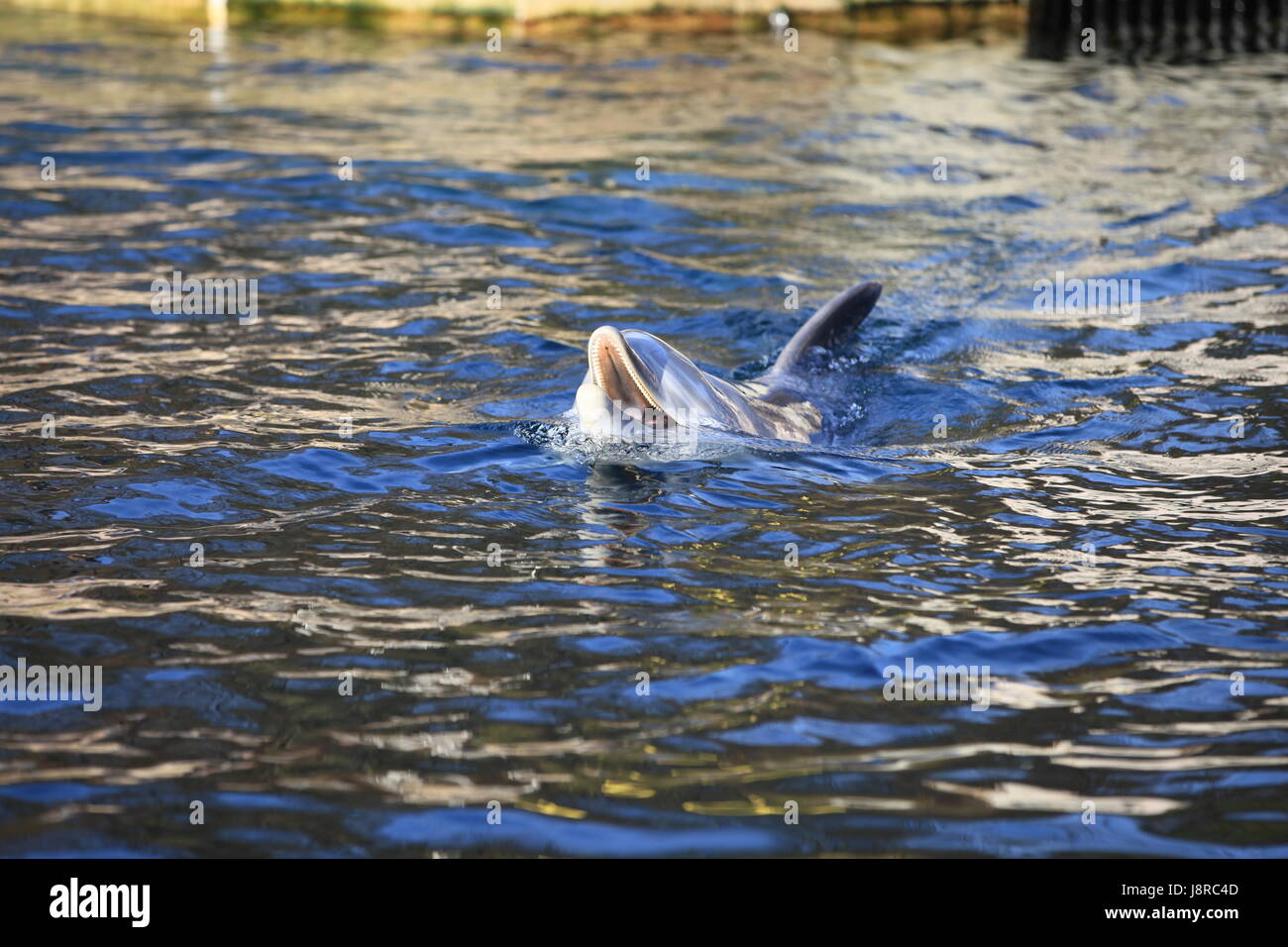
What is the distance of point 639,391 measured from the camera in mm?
5891

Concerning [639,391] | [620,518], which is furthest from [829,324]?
[620,518]

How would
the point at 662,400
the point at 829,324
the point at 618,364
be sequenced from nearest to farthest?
the point at 618,364, the point at 662,400, the point at 829,324

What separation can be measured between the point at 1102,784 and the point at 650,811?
47.5 inches

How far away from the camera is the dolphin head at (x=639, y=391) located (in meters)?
5.85

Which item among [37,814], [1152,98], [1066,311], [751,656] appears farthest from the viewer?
[1152,98]

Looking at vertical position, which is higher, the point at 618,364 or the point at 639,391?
the point at 618,364

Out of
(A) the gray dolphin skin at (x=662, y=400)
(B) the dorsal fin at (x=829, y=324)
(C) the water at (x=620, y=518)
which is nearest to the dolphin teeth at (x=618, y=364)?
(A) the gray dolphin skin at (x=662, y=400)

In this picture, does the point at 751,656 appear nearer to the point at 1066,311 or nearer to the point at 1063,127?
the point at 1066,311

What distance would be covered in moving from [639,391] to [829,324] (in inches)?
72.9

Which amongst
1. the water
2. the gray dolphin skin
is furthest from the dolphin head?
the water

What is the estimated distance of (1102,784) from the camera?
12.8 ft

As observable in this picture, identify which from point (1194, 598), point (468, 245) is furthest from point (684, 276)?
point (1194, 598)

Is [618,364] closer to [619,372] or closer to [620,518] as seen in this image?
[619,372]

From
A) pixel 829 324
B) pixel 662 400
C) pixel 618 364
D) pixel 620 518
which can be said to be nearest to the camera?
pixel 620 518
